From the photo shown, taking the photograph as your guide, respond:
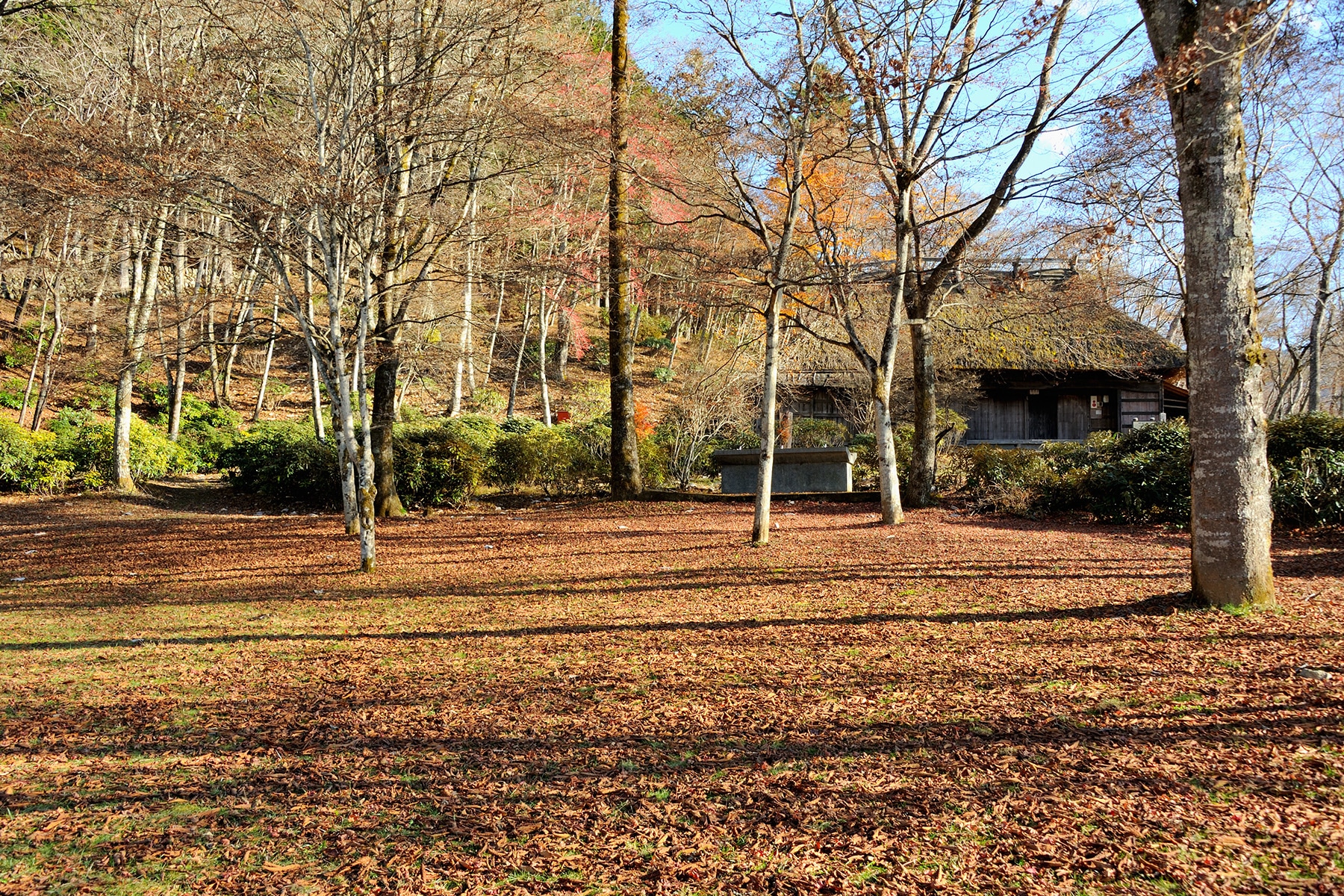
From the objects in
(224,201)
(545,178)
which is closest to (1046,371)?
(545,178)

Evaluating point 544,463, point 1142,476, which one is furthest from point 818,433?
point 1142,476

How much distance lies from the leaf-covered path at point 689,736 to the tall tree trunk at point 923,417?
17.2 ft

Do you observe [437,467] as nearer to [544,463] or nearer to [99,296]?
[544,463]

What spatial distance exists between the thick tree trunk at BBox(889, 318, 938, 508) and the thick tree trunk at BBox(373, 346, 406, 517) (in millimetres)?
7961

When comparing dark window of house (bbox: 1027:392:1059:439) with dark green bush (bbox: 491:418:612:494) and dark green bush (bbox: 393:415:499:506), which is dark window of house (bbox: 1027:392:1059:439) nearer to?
dark green bush (bbox: 491:418:612:494)

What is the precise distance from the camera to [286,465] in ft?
51.2

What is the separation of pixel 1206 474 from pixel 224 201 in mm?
9259

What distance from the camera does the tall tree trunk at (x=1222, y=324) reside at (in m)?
5.20

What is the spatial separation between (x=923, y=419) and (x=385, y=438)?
8460 millimetres

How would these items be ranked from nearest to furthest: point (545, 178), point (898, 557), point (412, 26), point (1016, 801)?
1. point (1016, 801)
2. point (898, 557)
3. point (412, 26)
4. point (545, 178)

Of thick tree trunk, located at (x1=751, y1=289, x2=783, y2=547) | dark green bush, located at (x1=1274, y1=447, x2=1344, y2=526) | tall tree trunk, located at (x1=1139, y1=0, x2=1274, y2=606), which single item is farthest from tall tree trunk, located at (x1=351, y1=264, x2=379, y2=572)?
dark green bush, located at (x1=1274, y1=447, x2=1344, y2=526)

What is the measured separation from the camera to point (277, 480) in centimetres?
1578

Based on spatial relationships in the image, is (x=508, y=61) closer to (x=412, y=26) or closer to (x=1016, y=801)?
(x=412, y=26)

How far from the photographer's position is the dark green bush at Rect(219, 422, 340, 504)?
15383 mm
